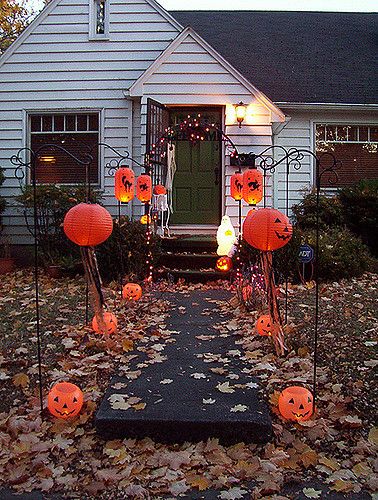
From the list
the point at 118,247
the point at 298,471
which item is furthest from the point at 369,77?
the point at 298,471

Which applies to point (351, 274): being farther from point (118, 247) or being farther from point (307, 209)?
point (118, 247)

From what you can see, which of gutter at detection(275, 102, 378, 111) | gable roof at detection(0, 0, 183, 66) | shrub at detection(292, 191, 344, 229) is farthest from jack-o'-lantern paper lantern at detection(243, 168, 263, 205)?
gable roof at detection(0, 0, 183, 66)

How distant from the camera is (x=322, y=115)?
11.2 m

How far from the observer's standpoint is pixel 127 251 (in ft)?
27.6

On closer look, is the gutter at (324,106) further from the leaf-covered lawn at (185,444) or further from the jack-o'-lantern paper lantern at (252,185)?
the leaf-covered lawn at (185,444)

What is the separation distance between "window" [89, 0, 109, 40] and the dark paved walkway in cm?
770

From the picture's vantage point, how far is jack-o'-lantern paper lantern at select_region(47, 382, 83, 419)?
369 cm

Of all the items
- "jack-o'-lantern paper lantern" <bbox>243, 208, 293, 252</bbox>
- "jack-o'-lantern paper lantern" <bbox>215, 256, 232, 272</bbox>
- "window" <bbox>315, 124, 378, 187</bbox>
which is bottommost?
"jack-o'-lantern paper lantern" <bbox>215, 256, 232, 272</bbox>

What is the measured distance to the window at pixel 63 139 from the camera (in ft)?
35.6

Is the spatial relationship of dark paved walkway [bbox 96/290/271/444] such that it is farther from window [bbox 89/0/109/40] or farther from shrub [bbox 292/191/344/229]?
window [bbox 89/0/109/40]

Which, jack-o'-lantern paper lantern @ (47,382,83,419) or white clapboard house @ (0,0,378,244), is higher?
white clapboard house @ (0,0,378,244)

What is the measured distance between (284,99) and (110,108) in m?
3.52

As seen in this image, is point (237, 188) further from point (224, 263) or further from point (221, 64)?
point (221, 64)

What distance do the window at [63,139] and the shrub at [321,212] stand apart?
4.17 meters
